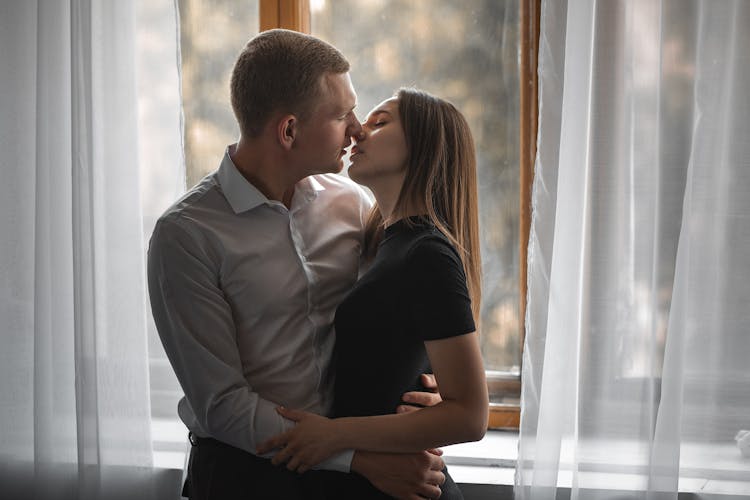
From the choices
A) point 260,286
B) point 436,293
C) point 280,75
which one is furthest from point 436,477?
point 280,75

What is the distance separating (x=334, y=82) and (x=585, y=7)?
634mm

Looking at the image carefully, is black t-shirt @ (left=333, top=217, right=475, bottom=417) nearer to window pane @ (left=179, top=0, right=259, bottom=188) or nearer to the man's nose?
the man's nose

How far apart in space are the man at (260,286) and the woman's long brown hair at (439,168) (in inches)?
5.2

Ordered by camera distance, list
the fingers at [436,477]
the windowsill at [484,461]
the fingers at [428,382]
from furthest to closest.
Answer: the windowsill at [484,461] → the fingers at [428,382] → the fingers at [436,477]

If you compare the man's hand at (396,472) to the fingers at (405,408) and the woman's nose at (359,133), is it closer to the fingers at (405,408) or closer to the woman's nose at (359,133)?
the fingers at (405,408)

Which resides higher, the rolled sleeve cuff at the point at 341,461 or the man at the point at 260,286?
the man at the point at 260,286

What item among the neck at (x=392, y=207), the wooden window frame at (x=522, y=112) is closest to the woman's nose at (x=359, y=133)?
the neck at (x=392, y=207)

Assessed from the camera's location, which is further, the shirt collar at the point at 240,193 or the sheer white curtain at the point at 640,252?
the sheer white curtain at the point at 640,252

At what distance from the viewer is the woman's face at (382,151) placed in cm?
155

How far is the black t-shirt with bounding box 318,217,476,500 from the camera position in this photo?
1.41 metres

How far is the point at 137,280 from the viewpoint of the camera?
80.2 inches

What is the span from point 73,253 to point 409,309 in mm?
1011

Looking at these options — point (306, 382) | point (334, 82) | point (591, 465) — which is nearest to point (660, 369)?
point (591, 465)

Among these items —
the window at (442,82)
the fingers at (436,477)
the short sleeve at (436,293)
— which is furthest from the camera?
the window at (442,82)
